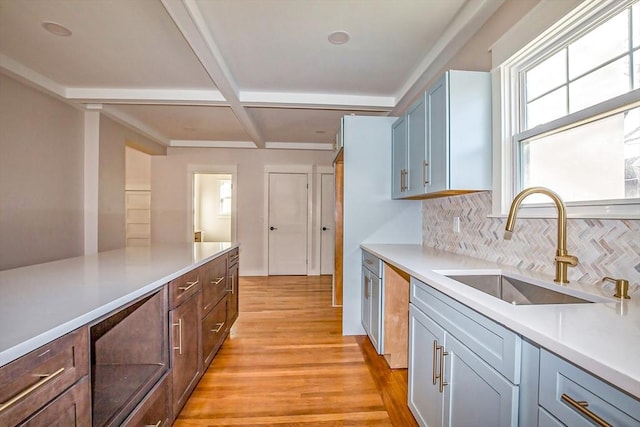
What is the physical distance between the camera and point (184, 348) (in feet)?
5.51

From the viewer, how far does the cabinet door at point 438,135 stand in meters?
1.81

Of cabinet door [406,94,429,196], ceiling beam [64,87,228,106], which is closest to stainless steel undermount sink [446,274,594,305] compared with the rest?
cabinet door [406,94,429,196]

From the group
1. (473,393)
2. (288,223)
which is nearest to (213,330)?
(473,393)

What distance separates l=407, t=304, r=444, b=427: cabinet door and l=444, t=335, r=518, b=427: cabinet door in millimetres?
83

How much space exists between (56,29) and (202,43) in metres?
1.12

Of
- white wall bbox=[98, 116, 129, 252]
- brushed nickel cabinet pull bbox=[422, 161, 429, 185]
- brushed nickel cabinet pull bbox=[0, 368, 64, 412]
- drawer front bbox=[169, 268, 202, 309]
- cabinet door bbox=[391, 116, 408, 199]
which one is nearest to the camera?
brushed nickel cabinet pull bbox=[0, 368, 64, 412]

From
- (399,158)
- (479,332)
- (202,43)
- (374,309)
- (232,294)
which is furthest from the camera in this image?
(232,294)

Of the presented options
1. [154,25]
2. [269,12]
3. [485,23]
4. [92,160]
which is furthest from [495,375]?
[92,160]

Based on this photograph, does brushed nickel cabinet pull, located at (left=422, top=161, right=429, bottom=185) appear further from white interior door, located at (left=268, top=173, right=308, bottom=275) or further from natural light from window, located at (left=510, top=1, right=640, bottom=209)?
white interior door, located at (left=268, top=173, right=308, bottom=275)

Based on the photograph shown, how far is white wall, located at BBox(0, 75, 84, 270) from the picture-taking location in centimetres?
278

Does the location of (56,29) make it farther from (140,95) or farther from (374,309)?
(374,309)

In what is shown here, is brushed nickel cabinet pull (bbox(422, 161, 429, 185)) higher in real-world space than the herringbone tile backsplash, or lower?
higher

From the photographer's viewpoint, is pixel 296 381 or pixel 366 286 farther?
Result: pixel 366 286

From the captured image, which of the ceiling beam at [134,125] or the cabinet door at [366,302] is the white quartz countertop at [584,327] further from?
the ceiling beam at [134,125]
